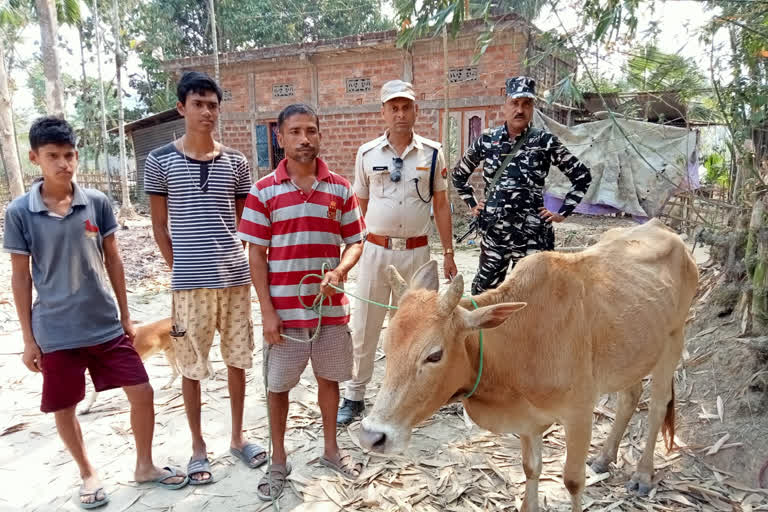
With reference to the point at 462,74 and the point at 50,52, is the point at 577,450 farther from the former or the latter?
the point at 50,52

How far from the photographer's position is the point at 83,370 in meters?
3.15

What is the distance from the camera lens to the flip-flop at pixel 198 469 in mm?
3433

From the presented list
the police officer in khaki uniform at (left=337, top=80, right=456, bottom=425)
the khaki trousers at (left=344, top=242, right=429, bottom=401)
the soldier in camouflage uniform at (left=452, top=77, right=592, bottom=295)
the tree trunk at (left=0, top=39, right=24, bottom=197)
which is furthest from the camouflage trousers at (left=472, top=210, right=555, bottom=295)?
the tree trunk at (left=0, top=39, right=24, bottom=197)

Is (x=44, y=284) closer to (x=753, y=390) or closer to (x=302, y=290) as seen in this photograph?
(x=302, y=290)

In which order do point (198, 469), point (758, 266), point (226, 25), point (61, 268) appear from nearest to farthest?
point (61, 268) < point (198, 469) < point (758, 266) < point (226, 25)

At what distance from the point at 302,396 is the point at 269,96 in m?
12.8

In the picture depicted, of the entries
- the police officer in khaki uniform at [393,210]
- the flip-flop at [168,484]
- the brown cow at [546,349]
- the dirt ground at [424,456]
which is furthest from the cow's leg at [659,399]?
the flip-flop at [168,484]

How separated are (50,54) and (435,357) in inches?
449

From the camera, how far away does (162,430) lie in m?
4.21

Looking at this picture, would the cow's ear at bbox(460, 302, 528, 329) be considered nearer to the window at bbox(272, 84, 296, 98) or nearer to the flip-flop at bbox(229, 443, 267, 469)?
the flip-flop at bbox(229, 443, 267, 469)

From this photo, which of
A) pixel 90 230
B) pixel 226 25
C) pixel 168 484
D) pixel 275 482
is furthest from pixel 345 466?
pixel 226 25

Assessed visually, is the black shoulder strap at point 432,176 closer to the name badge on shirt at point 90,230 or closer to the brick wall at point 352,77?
the name badge on shirt at point 90,230

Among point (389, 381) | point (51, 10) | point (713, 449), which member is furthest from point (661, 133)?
point (51, 10)

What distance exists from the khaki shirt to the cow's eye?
182 cm
